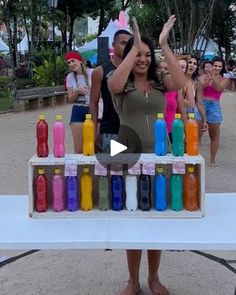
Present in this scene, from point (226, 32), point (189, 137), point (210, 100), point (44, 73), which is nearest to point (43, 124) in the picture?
point (189, 137)

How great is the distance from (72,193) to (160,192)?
50 centimetres

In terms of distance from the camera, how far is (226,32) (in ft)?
122

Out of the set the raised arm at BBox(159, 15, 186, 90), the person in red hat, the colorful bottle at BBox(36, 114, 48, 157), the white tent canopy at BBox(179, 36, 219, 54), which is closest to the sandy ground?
the colorful bottle at BBox(36, 114, 48, 157)

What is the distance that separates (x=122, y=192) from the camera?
3.15m

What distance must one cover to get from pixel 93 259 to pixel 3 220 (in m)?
1.56

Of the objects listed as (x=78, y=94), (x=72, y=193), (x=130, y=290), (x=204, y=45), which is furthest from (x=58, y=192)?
(x=204, y=45)

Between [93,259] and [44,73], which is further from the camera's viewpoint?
[44,73]

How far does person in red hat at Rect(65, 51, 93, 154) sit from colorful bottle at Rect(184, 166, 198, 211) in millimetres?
2972

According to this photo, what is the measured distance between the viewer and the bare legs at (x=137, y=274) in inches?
143

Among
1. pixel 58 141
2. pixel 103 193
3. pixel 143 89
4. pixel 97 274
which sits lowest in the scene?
pixel 97 274

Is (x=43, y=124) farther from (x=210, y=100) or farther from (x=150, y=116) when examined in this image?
(x=210, y=100)

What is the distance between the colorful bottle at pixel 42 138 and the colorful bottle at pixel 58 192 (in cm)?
18
